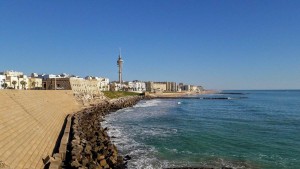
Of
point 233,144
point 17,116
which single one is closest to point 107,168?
point 17,116

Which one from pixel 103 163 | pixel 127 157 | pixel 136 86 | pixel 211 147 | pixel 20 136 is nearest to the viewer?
pixel 20 136

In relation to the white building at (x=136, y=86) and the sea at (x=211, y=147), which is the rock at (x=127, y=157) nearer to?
the sea at (x=211, y=147)

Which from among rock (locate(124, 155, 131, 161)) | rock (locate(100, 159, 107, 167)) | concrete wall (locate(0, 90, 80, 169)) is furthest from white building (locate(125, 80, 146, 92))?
rock (locate(100, 159, 107, 167))

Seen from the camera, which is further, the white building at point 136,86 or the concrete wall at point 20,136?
Answer: the white building at point 136,86

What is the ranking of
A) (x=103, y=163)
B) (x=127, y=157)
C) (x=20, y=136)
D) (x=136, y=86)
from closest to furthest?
(x=20, y=136), (x=103, y=163), (x=127, y=157), (x=136, y=86)

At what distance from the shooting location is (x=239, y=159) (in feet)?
63.0

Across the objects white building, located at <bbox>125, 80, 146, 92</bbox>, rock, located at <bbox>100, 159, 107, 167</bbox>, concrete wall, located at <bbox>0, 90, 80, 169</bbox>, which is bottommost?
rock, located at <bbox>100, 159, 107, 167</bbox>

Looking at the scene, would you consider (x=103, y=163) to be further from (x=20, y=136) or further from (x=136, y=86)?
(x=136, y=86)

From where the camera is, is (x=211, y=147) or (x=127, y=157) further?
(x=211, y=147)

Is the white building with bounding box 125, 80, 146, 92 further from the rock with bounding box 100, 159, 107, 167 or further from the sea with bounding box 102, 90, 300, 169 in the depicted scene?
the rock with bounding box 100, 159, 107, 167

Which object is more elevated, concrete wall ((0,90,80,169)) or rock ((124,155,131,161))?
concrete wall ((0,90,80,169))

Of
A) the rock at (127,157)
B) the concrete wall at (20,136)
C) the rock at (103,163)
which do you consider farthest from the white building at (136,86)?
the rock at (103,163)

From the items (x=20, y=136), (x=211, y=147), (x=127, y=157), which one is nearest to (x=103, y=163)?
(x=127, y=157)

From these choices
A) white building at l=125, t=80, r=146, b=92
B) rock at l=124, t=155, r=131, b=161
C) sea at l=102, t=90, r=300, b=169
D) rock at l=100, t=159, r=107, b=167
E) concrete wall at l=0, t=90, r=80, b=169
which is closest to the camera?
concrete wall at l=0, t=90, r=80, b=169
